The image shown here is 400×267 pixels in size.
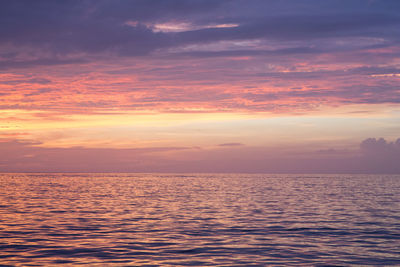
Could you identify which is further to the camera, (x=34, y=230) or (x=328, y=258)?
(x=34, y=230)

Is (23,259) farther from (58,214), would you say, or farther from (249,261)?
(58,214)

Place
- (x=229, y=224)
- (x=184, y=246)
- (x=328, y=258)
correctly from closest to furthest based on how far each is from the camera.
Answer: (x=328, y=258) < (x=184, y=246) < (x=229, y=224)

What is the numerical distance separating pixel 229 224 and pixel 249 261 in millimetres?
14165

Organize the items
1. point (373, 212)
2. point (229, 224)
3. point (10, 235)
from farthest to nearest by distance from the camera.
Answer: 1. point (373, 212)
2. point (229, 224)
3. point (10, 235)

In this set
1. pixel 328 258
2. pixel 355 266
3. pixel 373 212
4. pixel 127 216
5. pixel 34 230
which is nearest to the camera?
pixel 355 266

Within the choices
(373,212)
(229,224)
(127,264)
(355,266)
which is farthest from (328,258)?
(373,212)

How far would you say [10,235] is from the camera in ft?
106

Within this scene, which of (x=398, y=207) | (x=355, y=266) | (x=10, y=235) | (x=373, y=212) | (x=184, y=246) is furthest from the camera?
(x=398, y=207)

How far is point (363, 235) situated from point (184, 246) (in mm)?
13485

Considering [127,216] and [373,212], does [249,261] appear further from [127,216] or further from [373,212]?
[373,212]

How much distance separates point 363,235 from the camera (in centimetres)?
3328

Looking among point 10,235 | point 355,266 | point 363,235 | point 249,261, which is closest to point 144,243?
point 249,261

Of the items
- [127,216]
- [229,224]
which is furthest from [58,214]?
[229,224]

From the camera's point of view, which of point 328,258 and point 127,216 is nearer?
point 328,258
